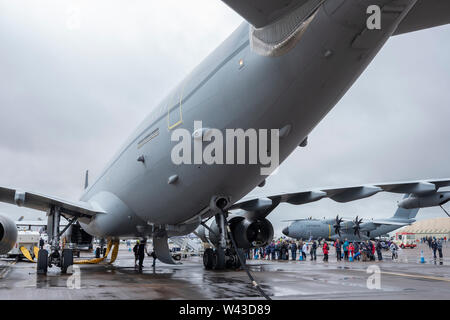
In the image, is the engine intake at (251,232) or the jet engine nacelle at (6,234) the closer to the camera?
the jet engine nacelle at (6,234)

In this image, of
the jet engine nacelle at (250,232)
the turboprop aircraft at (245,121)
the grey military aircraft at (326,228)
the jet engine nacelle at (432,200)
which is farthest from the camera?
the grey military aircraft at (326,228)

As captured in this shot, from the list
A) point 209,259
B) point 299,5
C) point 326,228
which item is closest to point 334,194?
point 209,259

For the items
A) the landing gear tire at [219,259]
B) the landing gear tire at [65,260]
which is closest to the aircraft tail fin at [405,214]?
the landing gear tire at [219,259]

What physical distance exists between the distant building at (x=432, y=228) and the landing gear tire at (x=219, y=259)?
376 feet

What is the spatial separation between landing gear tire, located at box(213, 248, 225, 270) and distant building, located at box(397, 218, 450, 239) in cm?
11473

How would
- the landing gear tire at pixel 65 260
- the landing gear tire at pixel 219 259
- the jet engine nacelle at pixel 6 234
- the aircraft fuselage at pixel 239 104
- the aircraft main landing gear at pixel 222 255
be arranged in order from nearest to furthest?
the aircraft fuselage at pixel 239 104 → the aircraft main landing gear at pixel 222 255 → the landing gear tire at pixel 219 259 → the landing gear tire at pixel 65 260 → the jet engine nacelle at pixel 6 234

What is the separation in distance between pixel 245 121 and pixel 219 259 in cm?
629

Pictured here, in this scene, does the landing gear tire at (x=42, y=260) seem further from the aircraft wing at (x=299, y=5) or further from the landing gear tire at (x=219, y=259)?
the aircraft wing at (x=299, y=5)

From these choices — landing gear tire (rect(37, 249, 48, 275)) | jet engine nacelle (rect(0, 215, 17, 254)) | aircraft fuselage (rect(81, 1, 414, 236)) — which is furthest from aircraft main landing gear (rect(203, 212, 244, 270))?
jet engine nacelle (rect(0, 215, 17, 254))

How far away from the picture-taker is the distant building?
4515 inches

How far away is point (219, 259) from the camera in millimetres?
12688

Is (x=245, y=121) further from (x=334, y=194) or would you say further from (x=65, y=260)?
(x=65, y=260)

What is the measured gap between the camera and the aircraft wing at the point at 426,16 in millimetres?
5892

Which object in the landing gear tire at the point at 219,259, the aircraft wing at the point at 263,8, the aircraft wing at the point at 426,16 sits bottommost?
the landing gear tire at the point at 219,259
